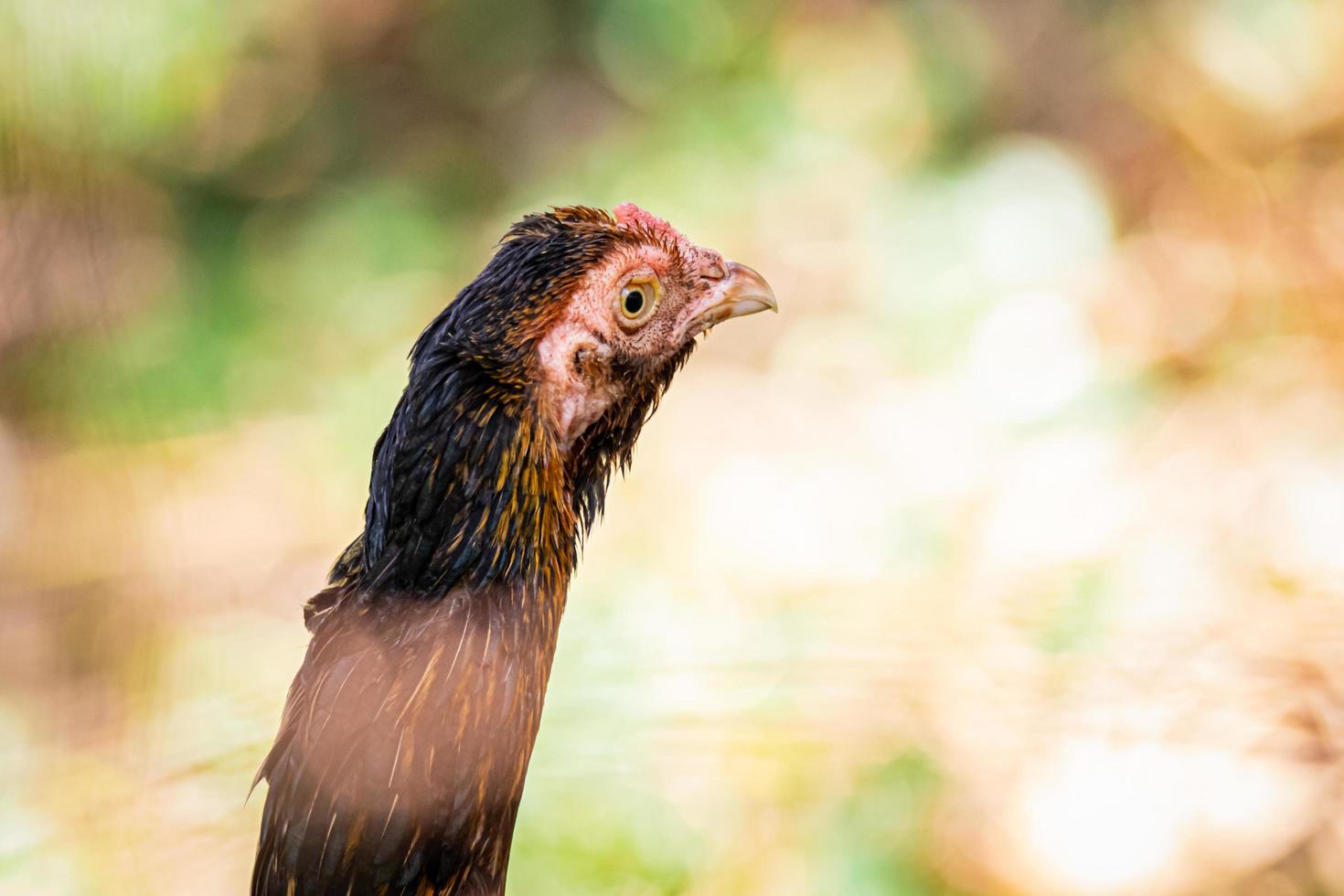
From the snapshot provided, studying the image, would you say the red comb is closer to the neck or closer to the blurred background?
the neck

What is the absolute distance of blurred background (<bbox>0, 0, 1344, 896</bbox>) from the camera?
254 cm

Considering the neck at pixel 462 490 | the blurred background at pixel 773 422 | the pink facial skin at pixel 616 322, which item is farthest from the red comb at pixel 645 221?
the blurred background at pixel 773 422

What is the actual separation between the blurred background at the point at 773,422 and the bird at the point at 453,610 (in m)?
0.57

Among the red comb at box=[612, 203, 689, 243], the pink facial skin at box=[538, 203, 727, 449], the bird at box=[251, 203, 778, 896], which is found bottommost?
the bird at box=[251, 203, 778, 896]

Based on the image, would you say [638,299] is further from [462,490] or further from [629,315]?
[462,490]

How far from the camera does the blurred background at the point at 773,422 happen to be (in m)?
2.54

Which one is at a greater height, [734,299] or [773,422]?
[773,422]

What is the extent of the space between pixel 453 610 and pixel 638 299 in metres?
0.59

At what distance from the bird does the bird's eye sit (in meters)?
0.03

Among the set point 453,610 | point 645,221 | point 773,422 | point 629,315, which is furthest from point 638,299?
point 773,422

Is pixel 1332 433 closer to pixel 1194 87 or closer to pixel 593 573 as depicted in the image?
pixel 1194 87

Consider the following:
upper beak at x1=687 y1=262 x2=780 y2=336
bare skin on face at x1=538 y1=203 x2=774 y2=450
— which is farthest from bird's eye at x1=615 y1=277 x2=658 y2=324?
upper beak at x1=687 y1=262 x2=780 y2=336

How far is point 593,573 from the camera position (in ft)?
12.7

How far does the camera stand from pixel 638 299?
6.33 feet
